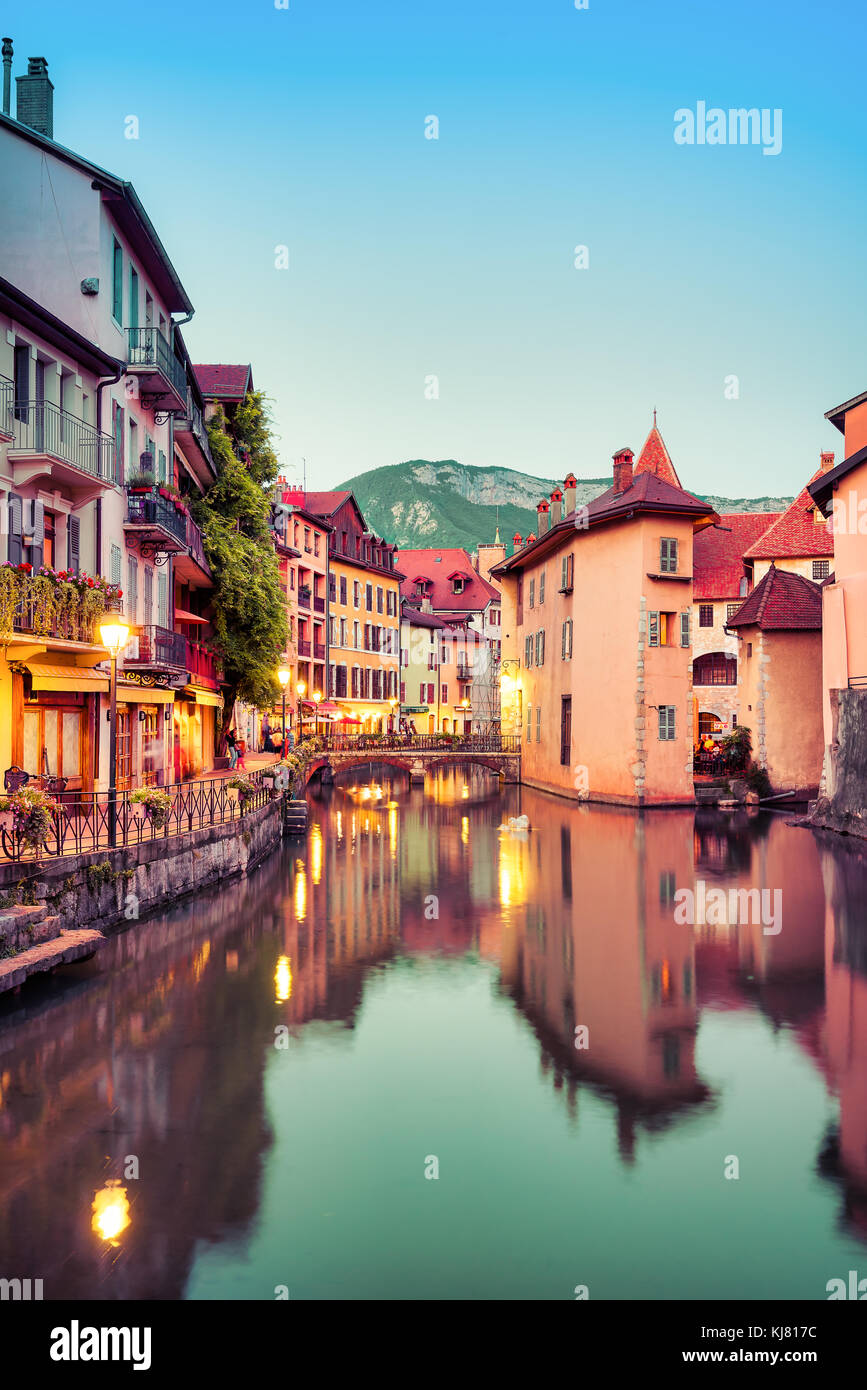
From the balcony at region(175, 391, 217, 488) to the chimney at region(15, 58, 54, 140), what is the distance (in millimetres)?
8570

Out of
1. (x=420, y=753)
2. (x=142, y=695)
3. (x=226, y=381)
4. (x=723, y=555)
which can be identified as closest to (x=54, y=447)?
(x=142, y=695)

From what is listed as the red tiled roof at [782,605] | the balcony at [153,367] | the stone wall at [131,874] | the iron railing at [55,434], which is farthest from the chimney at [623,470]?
the iron railing at [55,434]

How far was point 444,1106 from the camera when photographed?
34.5 ft

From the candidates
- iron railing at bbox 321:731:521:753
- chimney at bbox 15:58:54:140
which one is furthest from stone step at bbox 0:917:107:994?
iron railing at bbox 321:731:521:753

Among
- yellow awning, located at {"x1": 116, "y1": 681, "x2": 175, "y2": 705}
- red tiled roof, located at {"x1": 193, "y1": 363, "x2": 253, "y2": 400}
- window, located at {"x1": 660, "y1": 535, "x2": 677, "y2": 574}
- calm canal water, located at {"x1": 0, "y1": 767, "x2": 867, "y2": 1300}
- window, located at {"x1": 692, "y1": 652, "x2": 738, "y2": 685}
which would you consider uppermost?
red tiled roof, located at {"x1": 193, "y1": 363, "x2": 253, "y2": 400}

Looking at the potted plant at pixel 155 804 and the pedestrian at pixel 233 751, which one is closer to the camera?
the potted plant at pixel 155 804

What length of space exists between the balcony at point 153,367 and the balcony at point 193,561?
3310mm

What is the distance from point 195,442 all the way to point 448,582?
193 feet

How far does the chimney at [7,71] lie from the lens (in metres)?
25.7

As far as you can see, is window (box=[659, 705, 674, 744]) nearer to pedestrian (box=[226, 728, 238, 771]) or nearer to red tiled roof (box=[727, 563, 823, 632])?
red tiled roof (box=[727, 563, 823, 632])

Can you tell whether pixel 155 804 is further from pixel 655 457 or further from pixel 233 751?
pixel 655 457

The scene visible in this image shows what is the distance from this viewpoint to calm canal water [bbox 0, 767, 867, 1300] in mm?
7406

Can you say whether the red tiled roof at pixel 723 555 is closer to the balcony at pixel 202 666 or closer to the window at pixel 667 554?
the window at pixel 667 554

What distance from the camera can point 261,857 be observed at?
27672mm
